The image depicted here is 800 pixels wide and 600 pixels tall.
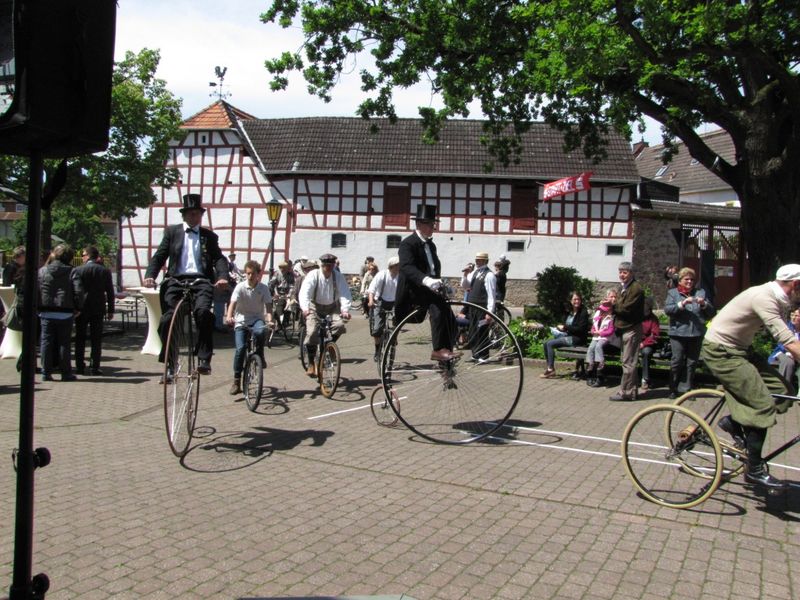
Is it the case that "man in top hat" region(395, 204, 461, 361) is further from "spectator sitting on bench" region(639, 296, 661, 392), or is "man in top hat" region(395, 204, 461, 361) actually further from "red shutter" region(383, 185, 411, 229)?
"red shutter" region(383, 185, 411, 229)

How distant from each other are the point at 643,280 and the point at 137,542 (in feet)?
109

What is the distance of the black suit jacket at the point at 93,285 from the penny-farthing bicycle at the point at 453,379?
6.58 meters

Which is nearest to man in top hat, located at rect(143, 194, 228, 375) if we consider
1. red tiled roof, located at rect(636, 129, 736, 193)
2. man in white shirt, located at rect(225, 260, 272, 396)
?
man in white shirt, located at rect(225, 260, 272, 396)

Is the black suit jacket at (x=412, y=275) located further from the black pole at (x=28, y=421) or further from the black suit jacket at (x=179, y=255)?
the black pole at (x=28, y=421)

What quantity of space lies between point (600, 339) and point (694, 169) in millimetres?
46496

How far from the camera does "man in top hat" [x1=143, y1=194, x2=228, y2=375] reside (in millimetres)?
6527

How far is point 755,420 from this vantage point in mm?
5164

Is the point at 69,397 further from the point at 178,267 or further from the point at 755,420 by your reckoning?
A: the point at 755,420

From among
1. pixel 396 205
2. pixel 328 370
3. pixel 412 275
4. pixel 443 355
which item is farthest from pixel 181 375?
pixel 396 205

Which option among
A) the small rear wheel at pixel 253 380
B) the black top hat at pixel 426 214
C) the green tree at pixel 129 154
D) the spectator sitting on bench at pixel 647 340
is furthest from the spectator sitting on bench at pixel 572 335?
the green tree at pixel 129 154

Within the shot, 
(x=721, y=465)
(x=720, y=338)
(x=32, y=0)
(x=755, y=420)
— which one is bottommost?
(x=721, y=465)

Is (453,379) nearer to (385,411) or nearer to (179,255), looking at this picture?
(385,411)

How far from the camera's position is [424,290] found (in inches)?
266

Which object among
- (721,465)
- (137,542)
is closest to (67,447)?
(137,542)
